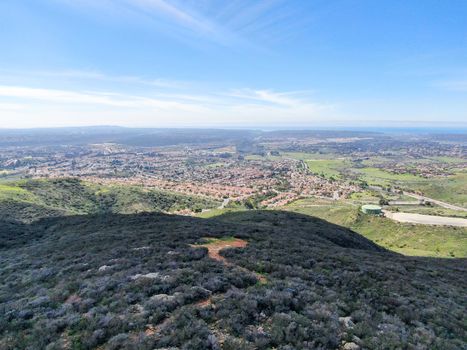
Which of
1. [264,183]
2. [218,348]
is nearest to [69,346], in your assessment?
[218,348]

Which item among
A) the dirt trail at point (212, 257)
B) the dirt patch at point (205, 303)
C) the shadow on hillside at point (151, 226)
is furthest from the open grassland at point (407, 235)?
the dirt patch at point (205, 303)

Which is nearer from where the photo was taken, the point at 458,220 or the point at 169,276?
the point at 169,276

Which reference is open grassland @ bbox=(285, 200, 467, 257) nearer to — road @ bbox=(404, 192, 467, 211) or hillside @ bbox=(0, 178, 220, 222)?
road @ bbox=(404, 192, 467, 211)

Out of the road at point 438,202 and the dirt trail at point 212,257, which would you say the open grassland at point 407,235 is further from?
the dirt trail at point 212,257

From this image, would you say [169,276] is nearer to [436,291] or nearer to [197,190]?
[436,291]

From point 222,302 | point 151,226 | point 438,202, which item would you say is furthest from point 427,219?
point 222,302
